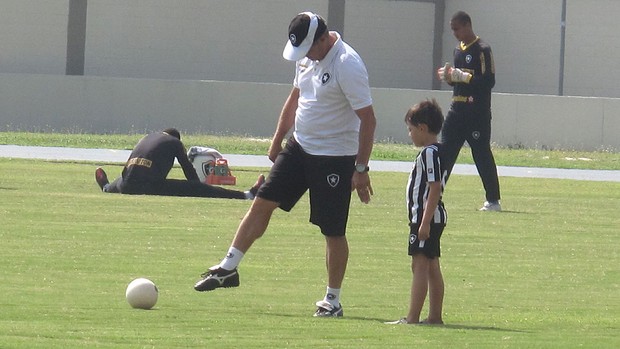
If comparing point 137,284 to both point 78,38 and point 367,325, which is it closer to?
point 367,325

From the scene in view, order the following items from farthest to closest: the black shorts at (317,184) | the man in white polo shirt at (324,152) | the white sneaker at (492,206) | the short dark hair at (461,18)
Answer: the white sneaker at (492,206), the short dark hair at (461,18), the black shorts at (317,184), the man in white polo shirt at (324,152)

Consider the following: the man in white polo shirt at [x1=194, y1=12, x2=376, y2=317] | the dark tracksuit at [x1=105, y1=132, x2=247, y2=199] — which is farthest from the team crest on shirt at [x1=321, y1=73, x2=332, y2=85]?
the dark tracksuit at [x1=105, y1=132, x2=247, y2=199]

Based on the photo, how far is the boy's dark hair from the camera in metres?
8.73

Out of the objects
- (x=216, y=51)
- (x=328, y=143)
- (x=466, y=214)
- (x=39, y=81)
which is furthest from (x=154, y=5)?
(x=328, y=143)

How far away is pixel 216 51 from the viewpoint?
42.6 metres

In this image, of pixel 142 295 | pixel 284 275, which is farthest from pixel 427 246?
pixel 284 275

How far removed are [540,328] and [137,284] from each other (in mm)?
2398

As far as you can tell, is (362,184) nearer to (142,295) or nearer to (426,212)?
(426,212)

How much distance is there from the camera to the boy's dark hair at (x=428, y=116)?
344 inches

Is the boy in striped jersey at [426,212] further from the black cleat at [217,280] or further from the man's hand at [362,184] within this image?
the black cleat at [217,280]

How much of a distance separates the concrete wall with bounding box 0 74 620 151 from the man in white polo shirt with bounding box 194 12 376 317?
23.3 m

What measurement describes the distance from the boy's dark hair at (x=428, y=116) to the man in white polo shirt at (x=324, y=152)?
379mm

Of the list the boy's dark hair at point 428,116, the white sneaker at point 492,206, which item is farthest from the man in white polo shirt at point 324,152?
the white sneaker at point 492,206

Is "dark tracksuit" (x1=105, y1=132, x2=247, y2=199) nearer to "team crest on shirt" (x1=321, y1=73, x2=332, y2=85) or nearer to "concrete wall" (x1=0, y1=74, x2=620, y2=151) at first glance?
"team crest on shirt" (x1=321, y1=73, x2=332, y2=85)
